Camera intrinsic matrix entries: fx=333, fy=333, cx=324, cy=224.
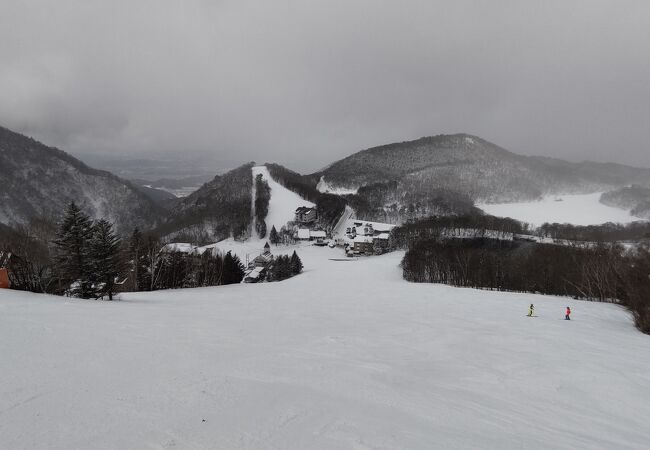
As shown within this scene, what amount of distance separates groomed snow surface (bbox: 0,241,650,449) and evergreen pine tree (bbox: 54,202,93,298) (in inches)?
624

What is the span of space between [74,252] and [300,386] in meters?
30.3

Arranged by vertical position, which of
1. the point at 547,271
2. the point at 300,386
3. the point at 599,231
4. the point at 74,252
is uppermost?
the point at 599,231

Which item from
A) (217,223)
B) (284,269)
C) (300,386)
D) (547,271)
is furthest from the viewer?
(217,223)

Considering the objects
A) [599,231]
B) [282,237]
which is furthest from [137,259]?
[599,231]

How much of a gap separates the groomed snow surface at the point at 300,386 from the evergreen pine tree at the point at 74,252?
15854 millimetres

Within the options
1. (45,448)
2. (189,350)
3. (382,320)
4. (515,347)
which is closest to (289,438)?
(45,448)

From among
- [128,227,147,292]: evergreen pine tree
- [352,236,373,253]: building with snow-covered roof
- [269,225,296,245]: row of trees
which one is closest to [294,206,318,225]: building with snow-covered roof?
[269,225,296,245]: row of trees

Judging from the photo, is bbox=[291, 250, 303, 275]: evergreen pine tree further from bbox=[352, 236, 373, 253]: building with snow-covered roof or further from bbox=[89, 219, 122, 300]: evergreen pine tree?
bbox=[89, 219, 122, 300]: evergreen pine tree

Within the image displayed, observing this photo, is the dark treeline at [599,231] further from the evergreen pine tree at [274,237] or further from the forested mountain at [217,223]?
the forested mountain at [217,223]

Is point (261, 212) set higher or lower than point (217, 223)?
higher

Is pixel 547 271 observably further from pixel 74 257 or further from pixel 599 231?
pixel 599 231

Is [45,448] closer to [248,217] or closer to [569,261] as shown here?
[569,261]

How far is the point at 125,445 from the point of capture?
4.57m

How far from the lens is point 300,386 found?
26.2 ft
